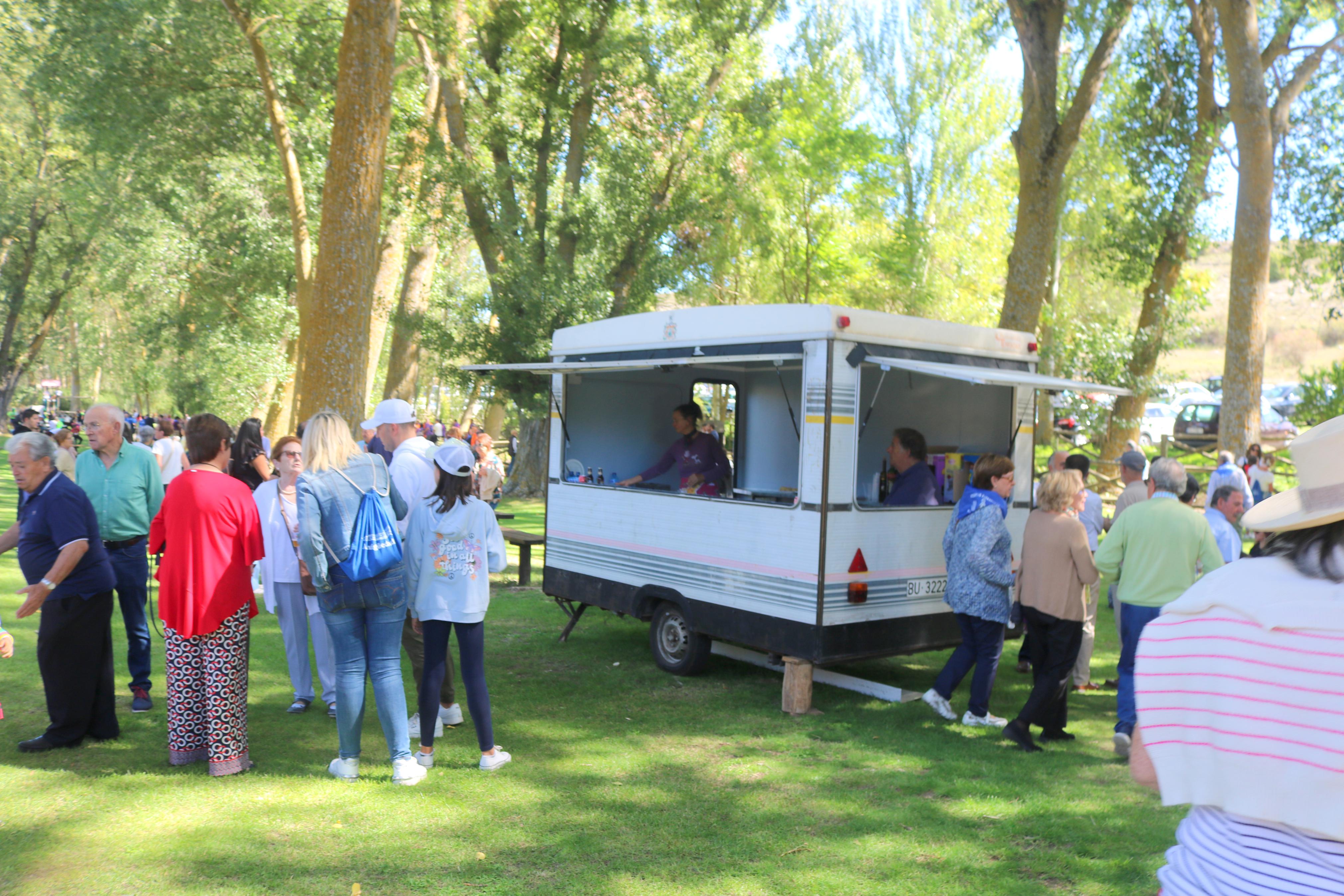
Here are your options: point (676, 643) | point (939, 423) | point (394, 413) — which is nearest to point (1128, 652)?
point (939, 423)

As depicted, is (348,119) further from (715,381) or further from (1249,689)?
(1249,689)

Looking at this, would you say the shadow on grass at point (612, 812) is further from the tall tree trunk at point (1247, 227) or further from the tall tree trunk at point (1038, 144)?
the tall tree trunk at point (1247, 227)

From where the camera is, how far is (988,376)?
640 centimetres

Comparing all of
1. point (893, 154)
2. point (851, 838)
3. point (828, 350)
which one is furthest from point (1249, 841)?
point (893, 154)

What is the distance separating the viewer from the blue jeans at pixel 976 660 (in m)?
6.11

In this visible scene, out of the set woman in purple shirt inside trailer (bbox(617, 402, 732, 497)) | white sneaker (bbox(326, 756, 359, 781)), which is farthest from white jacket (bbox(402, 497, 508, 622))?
woman in purple shirt inside trailer (bbox(617, 402, 732, 497))

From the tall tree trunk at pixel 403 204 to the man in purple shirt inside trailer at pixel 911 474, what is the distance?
11.3m

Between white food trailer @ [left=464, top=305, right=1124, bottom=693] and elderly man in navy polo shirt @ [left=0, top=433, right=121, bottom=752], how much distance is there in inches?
111

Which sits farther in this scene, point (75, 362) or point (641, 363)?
point (75, 362)

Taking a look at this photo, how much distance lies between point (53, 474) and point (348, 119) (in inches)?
223

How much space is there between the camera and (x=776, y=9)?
62.2 feet

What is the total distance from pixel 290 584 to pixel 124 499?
1114 mm

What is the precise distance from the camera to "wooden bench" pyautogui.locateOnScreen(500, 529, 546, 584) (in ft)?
33.8

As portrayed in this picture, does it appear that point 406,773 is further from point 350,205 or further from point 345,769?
point 350,205
